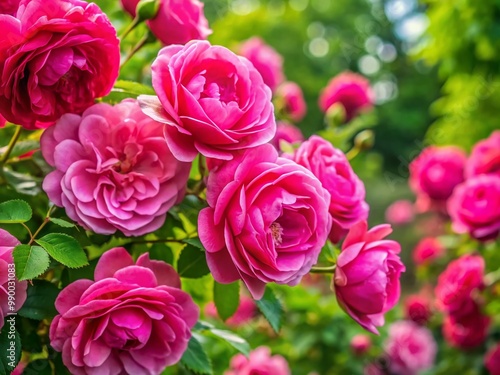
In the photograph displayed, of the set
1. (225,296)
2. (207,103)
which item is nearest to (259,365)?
(225,296)

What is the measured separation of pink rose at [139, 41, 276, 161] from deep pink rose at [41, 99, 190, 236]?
0.06 meters

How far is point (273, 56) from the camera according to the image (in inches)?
88.5

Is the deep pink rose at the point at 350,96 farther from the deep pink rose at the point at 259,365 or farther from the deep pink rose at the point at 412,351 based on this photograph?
the deep pink rose at the point at 412,351

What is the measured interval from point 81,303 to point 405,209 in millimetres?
5659

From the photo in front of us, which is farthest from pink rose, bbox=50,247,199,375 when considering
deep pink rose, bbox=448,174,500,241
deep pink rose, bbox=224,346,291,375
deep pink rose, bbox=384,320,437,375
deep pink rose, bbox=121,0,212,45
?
deep pink rose, bbox=384,320,437,375

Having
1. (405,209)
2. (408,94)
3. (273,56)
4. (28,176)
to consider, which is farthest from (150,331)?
(408,94)

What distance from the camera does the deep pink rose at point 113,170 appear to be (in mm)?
A: 805

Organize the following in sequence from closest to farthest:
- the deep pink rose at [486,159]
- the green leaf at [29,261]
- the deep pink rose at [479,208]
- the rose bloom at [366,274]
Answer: the green leaf at [29,261] → the rose bloom at [366,274] → the deep pink rose at [479,208] → the deep pink rose at [486,159]

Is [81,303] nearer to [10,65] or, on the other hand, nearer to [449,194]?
[10,65]

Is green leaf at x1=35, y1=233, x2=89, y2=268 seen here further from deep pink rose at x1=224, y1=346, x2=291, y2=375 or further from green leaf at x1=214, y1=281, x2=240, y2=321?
deep pink rose at x1=224, y1=346, x2=291, y2=375

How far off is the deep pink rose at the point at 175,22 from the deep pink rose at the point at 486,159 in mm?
1232

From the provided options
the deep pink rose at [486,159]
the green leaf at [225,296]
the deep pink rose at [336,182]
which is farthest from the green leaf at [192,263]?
the deep pink rose at [486,159]

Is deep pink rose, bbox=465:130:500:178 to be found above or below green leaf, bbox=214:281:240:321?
below

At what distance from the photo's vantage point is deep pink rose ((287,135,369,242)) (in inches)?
37.8
